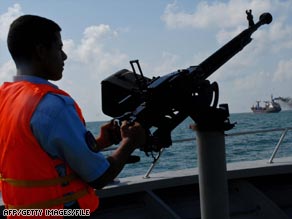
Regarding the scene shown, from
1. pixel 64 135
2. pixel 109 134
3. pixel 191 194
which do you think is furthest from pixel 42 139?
pixel 191 194

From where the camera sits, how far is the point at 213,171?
8.87ft

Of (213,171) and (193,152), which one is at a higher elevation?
(213,171)

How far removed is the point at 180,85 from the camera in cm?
251

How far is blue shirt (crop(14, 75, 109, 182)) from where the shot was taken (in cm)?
173

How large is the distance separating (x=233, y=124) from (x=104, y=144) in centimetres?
90

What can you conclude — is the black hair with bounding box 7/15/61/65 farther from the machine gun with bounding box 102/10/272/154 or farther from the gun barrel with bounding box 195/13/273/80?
the gun barrel with bounding box 195/13/273/80

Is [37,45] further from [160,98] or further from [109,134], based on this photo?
[160,98]

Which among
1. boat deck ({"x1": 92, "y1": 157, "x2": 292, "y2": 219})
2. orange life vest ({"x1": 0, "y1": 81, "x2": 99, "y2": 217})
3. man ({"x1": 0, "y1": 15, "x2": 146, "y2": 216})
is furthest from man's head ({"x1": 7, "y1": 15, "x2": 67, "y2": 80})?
boat deck ({"x1": 92, "y1": 157, "x2": 292, "y2": 219})

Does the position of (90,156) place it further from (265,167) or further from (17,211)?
(265,167)

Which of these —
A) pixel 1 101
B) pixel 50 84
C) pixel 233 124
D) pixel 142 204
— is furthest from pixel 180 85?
pixel 142 204

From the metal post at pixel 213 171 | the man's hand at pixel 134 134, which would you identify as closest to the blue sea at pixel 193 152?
the metal post at pixel 213 171

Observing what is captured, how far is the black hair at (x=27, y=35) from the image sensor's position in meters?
1.85

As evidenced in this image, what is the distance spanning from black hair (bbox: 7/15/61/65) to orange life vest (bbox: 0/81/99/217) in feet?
0.47

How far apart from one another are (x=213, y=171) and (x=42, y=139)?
129 cm
